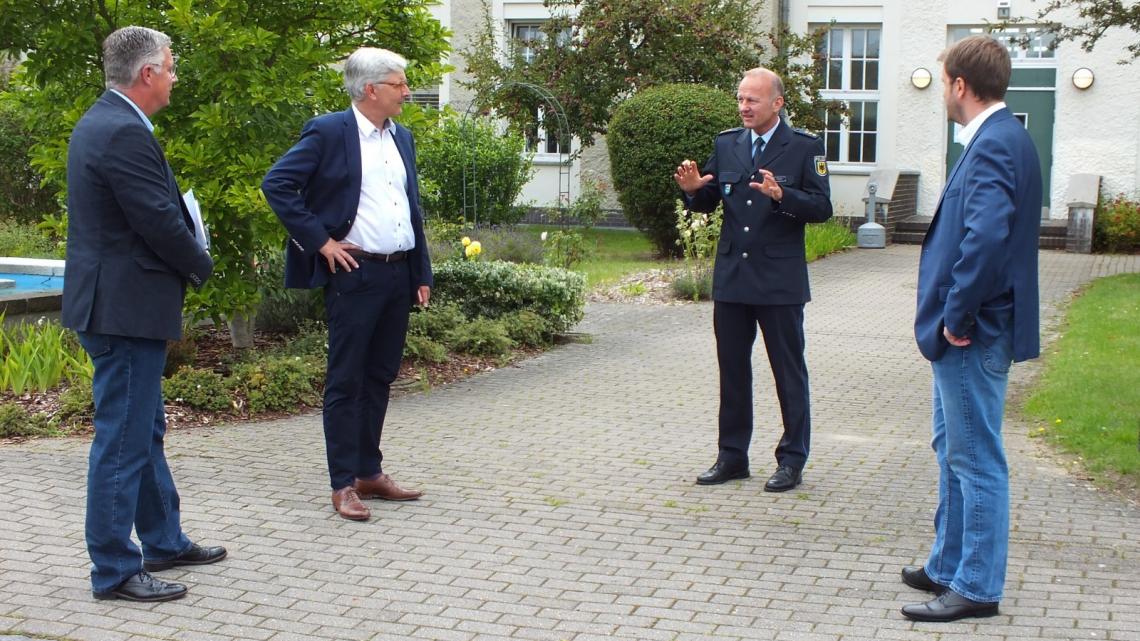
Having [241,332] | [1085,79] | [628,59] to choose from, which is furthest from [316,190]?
[1085,79]

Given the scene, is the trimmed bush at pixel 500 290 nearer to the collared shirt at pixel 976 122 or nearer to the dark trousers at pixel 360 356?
the dark trousers at pixel 360 356

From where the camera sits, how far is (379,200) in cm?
575

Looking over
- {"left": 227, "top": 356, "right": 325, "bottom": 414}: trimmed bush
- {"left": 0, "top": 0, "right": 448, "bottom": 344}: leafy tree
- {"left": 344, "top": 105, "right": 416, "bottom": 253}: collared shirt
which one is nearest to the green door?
{"left": 0, "top": 0, "right": 448, "bottom": 344}: leafy tree

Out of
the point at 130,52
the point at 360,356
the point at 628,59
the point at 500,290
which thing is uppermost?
the point at 628,59

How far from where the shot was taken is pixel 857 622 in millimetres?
4539

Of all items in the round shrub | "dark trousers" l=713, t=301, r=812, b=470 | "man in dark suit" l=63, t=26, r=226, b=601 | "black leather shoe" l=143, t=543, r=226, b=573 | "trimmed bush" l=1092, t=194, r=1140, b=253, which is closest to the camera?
"man in dark suit" l=63, t=26, r=226, b=601

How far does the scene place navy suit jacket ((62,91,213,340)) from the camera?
4.52 m

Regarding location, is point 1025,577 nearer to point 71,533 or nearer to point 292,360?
point 71,533

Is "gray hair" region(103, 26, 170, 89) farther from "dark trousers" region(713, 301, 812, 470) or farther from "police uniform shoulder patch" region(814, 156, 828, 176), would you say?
"police uniform shoulder patch" region(814, 156, 828, 176)

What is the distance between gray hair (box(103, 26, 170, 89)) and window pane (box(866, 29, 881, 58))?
2013 centimetres

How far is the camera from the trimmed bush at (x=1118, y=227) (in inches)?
782

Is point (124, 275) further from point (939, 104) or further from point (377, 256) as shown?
point (939, 104)

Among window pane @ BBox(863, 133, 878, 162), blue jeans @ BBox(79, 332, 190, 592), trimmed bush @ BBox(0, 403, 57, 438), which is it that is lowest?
trimmed bush @ BBox(0, 403, 57, 438)

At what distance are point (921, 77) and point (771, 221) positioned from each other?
17.4 meters
